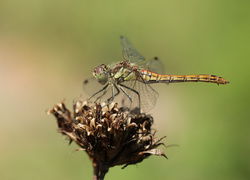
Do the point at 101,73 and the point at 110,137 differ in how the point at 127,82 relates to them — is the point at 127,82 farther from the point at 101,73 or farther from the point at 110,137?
the point at 110,137

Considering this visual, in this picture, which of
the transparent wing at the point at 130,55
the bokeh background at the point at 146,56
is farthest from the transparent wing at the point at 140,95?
the bokeh background at the point at 146,56

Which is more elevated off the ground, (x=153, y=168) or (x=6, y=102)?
(x=6, y=102)

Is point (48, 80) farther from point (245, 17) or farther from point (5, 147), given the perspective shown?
point (245, 17)

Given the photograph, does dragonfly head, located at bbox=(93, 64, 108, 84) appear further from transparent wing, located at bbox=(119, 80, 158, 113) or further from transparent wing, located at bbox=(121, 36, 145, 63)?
transparent wing, located at bbox=(121, 36, 145, 63)

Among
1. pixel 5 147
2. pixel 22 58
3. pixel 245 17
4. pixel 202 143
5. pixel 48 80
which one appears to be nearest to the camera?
pixel 202 143

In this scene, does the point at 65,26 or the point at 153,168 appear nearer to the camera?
the point at 153,168

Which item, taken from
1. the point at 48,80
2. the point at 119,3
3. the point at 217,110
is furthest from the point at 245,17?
the point at 48,80

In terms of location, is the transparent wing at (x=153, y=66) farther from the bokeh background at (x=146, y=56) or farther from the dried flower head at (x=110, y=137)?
the bokeh background at (x=146, y=56)

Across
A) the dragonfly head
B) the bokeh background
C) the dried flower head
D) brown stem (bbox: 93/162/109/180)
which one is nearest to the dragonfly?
the dragonfly head

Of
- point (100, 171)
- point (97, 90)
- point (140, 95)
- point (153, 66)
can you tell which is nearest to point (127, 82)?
point (140, 95)

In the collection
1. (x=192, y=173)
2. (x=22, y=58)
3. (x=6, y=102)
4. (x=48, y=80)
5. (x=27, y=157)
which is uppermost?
(x=22, y=58)
